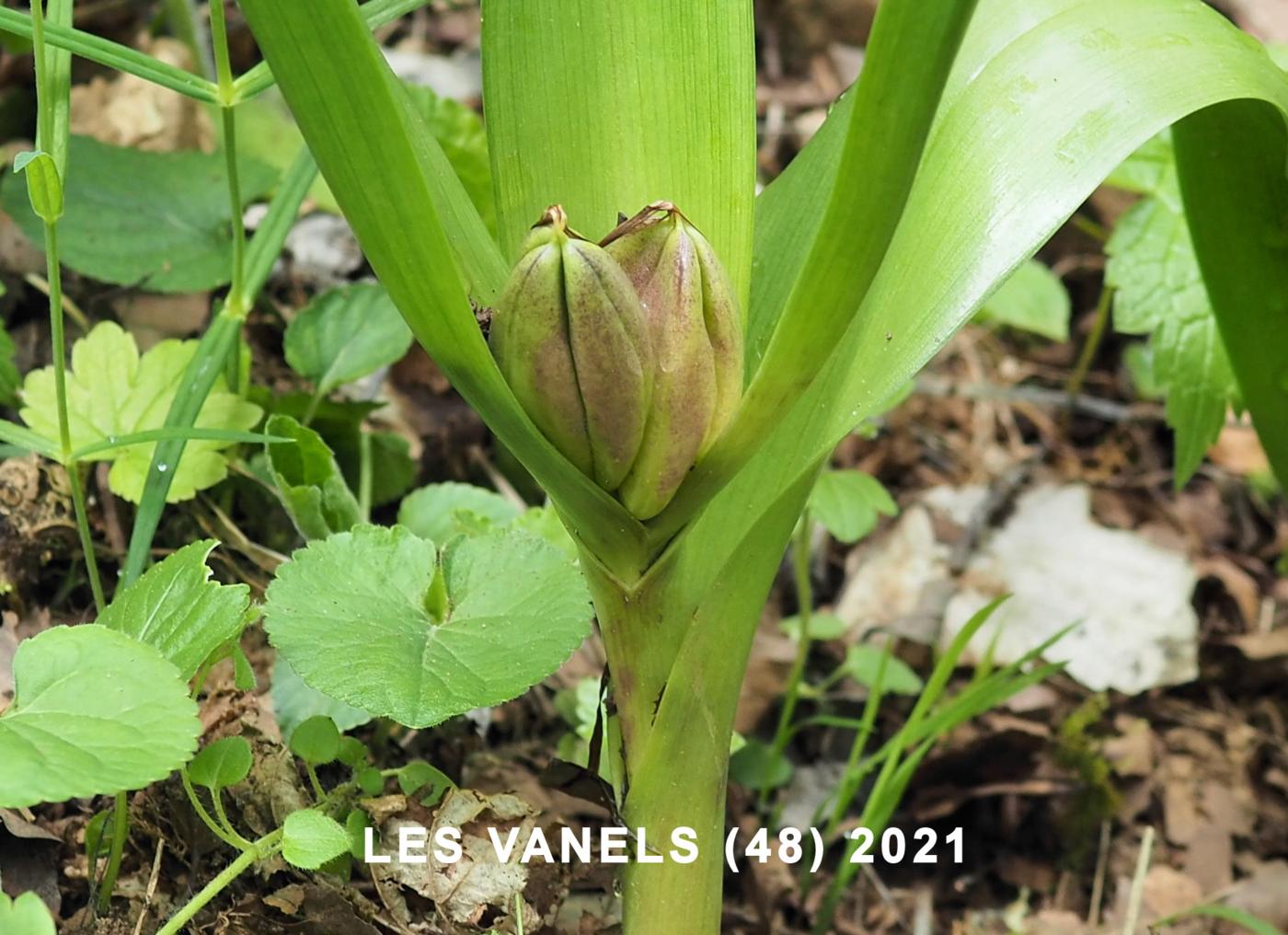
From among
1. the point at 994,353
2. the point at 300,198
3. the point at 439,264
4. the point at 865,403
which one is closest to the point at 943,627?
the point at 994,353

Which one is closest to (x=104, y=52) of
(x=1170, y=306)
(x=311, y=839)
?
(x=311, y=839)

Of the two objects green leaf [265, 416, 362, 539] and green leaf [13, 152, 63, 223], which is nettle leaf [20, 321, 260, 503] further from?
green leaf [13, 152, 63, 223]

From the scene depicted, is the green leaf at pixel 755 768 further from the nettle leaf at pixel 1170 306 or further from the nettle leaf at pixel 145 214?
the nettle leaf at pixel 145 214

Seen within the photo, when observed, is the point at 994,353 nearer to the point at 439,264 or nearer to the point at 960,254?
the point at 960,254

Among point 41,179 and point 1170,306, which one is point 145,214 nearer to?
point 41,179

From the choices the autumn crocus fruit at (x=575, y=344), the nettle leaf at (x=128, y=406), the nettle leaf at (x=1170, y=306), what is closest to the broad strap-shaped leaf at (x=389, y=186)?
the autumn crocus fruit at (x=575, y=344)
